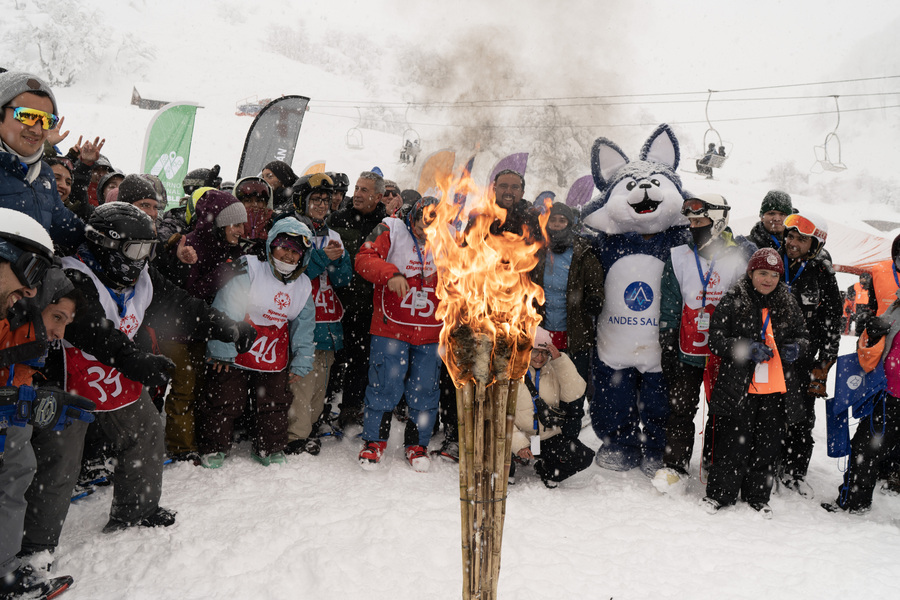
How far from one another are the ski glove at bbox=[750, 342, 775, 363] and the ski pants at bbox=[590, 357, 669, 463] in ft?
2.81

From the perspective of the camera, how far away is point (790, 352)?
3.92m

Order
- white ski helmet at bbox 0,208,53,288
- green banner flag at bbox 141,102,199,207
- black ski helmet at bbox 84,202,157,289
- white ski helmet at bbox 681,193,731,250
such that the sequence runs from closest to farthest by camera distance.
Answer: white ski helmet at bbox 0,208,53,288 → black ski helmet at bbox 84,202,157,289 → white ski helmet at bbox 681,193,731,250 → green banner flag at bbox 141,102,199,207

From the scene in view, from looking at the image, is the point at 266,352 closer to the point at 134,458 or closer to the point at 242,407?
the point at 242,407

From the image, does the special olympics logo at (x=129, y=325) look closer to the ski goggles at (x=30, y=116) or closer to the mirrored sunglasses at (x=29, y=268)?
the mirrored sunglasses at (x=29, y=268)

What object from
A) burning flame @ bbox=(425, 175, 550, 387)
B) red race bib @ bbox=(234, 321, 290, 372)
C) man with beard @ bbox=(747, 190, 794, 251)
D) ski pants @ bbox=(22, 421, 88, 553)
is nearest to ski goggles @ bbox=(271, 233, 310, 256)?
red race bib @ bbox=(234, 321, 290, 372)

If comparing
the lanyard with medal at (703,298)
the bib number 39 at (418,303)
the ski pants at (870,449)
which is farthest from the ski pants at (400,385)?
the ski pants at (870,449)

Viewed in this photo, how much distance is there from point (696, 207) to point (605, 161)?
1097mm

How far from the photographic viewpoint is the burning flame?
2049 mm

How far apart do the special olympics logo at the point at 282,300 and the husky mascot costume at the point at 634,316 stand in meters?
2.66

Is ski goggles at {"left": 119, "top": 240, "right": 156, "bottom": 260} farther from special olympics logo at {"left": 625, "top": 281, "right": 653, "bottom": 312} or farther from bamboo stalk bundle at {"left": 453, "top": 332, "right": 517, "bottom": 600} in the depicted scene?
special olympics logo at {"left": 625, "top": 281, "right": 653, "bottom": 312}

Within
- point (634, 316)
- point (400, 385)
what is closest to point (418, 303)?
point (400, 385)

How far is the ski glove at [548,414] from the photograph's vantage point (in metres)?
4.16

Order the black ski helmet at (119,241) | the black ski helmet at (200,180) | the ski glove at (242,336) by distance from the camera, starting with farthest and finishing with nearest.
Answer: the black ski helmet at (200,180), the ski glove at (242,336), the black ski helmet at (119,241)

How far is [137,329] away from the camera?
3193 mm
